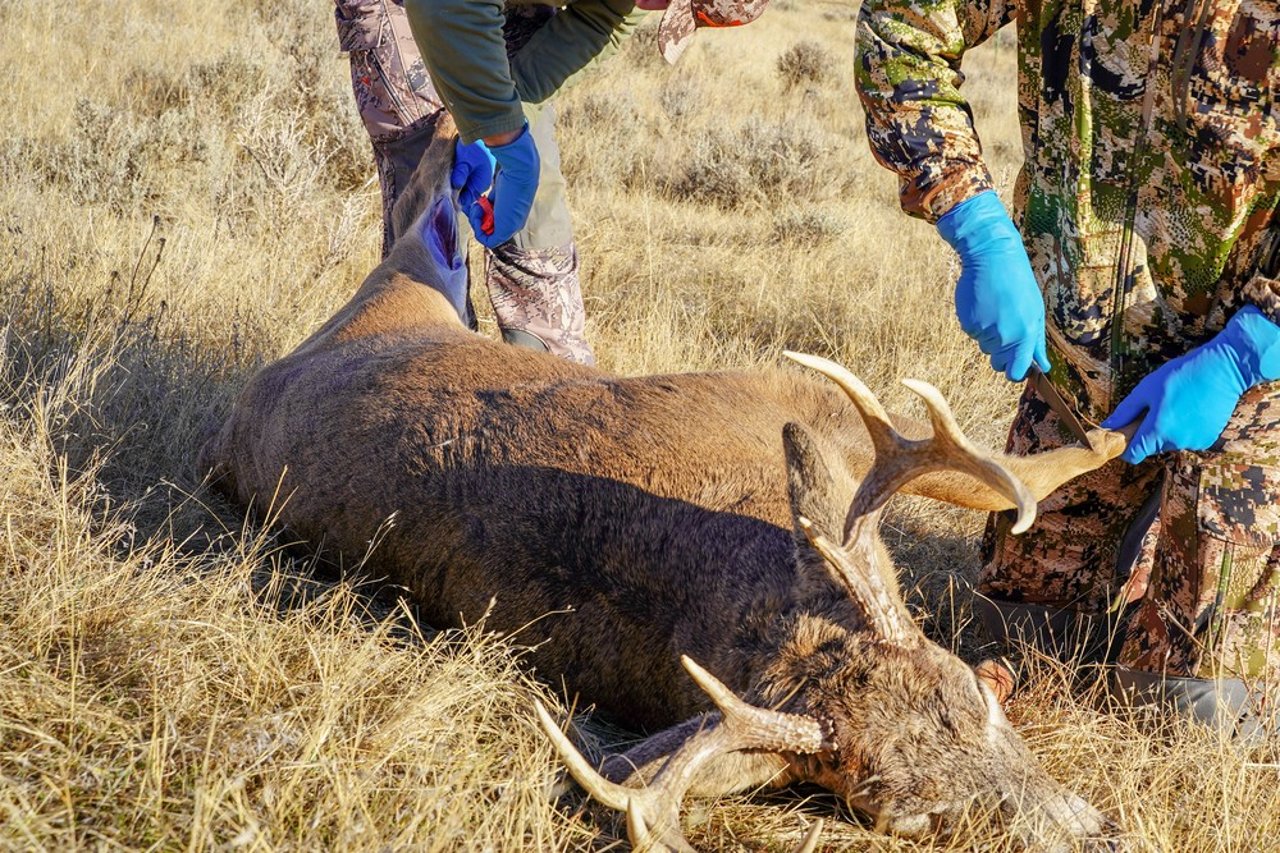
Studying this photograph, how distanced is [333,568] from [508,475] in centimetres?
69

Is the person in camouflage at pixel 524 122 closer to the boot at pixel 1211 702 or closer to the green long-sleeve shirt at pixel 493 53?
the green long-sleeve shirt at pixel 493 53

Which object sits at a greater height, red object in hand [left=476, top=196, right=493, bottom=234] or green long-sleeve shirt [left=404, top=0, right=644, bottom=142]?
green long-sleeve shirt [left=404, top=0, right=644, bottom=142]

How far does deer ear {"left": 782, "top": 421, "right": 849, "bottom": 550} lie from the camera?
9.57ft

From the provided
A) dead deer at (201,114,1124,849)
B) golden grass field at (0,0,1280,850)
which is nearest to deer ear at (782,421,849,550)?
dead deer at (201,114,1124,849)

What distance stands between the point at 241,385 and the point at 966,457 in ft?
10.8

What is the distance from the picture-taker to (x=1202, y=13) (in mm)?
2998

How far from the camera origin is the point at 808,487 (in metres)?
2.94

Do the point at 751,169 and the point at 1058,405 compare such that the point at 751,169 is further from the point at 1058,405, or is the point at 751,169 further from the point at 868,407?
the point at 868,407

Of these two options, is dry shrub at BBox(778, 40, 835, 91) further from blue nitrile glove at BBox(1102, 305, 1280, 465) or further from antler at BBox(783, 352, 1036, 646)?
antler at BBox(783, 352, 1036, 646)

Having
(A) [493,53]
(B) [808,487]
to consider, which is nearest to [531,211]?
(A) [493,53]

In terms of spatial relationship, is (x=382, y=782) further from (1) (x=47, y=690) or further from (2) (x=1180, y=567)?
(2) (x=1180, y=567)

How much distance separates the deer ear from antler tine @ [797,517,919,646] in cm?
23

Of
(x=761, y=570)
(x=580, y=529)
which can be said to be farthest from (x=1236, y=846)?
(x=580, y=529)

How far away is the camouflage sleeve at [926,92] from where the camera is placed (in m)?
3.53
